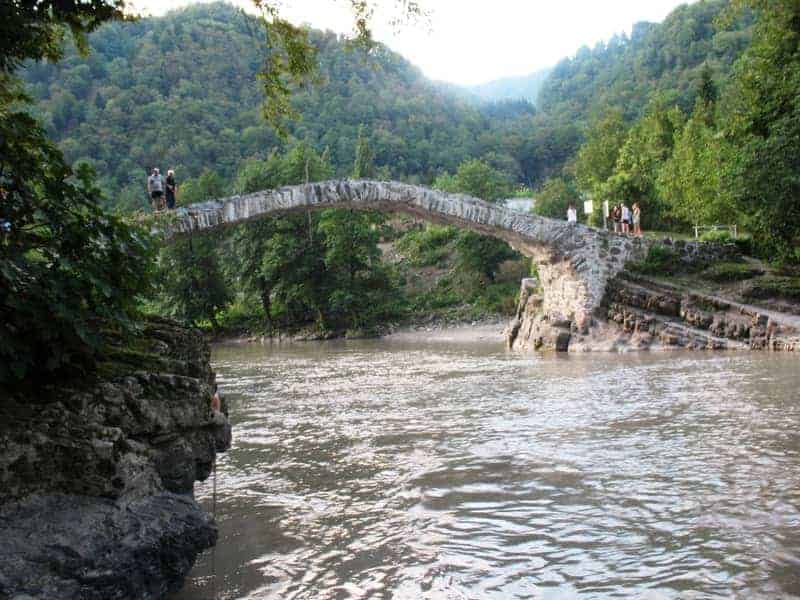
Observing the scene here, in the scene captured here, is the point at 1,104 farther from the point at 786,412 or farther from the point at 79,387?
the point at 786,412

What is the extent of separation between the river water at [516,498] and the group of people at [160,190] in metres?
8.00

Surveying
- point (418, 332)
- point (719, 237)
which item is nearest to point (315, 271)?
point (418, 332)

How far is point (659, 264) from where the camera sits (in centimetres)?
1992

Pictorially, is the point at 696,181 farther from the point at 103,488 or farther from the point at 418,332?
the point at 103,488

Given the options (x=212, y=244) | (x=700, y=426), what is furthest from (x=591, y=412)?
(x=212, y=244)

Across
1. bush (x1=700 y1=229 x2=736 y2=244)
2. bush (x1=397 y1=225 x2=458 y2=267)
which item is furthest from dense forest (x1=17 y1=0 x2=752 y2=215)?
bush (x1=700 y1=229 x2=736 y2=244)

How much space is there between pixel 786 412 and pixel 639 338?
11017mm

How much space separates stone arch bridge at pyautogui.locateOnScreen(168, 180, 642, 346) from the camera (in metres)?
17.4

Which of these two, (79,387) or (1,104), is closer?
(79,387)

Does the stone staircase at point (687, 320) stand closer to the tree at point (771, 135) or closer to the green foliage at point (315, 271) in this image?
the tree at point (771, 135)

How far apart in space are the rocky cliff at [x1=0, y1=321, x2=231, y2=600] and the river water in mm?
388

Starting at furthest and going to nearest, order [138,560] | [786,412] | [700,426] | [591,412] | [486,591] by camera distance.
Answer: [591,412]
[786,412]
[700,426]
[486,591]
[138,560]

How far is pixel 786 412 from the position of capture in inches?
287

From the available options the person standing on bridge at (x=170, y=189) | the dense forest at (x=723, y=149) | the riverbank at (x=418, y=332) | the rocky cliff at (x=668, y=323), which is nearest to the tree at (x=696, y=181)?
the dense forest at (x=723, y=149)
